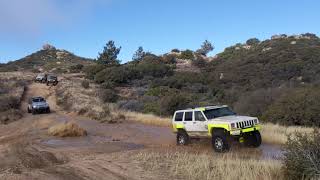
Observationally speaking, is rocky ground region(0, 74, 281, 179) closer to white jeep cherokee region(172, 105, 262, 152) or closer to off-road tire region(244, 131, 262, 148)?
off-road tire region(244, 131, 262, 148)

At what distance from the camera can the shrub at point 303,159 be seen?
1183cm

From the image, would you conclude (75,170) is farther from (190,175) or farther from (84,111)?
(84,111)

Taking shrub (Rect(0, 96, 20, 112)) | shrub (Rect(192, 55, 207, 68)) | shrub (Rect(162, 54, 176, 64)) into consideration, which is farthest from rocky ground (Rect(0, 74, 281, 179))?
shrub (Rect(162, 54, 176, 64))

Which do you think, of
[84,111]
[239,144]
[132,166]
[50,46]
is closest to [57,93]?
[84,111]

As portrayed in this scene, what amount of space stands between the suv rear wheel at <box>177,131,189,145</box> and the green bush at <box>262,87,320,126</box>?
401 inches

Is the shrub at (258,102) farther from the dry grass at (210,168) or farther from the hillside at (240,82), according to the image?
the dry grass at (210,168)

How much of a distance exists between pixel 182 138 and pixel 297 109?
11.5 meters

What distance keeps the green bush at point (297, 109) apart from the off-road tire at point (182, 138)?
10.2 m

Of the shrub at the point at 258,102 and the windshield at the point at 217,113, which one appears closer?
the windshield at the point at 217,113

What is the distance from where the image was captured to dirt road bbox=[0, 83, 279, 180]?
1443cm

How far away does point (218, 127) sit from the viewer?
827 inches

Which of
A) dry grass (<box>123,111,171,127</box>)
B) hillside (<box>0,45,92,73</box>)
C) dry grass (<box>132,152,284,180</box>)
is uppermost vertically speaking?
hillside (<box>0,45,92,73</box>)

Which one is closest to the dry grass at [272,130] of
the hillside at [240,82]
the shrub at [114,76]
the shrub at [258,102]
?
the hillside at [240,82]

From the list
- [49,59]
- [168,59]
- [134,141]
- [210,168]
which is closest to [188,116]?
[134,141]
